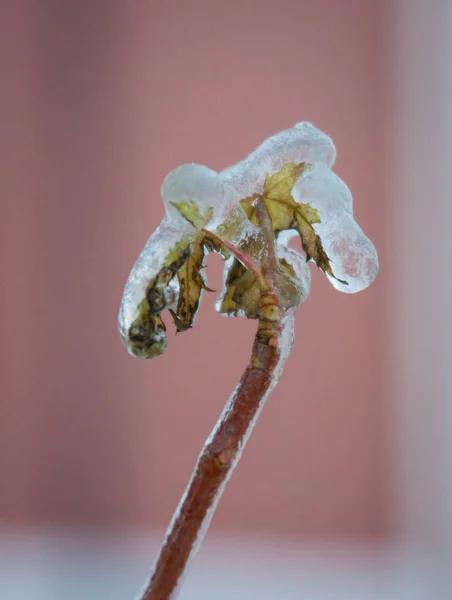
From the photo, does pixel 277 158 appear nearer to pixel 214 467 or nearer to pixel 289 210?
pixel 289 210

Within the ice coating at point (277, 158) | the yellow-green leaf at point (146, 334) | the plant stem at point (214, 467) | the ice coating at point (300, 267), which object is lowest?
the plant stem at point (214, 467)

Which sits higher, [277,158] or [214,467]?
[277,158]

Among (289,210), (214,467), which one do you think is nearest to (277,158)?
(289,210)

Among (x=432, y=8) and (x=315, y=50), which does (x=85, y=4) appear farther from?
(x=432, y=8)

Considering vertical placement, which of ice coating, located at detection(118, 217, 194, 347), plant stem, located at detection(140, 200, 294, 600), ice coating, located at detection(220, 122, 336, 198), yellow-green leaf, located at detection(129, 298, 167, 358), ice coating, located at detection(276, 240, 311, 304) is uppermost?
ice coating, located at detection(220, 122, 336, 198)

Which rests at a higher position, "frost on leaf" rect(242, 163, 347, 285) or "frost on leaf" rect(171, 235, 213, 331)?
"frost on leaf" rect(242, 163, 347, 285)
